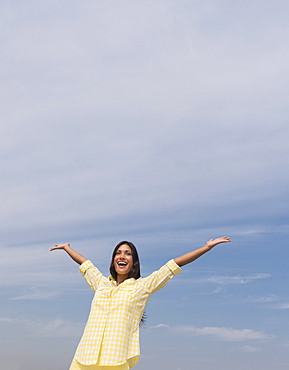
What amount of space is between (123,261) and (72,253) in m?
1.08

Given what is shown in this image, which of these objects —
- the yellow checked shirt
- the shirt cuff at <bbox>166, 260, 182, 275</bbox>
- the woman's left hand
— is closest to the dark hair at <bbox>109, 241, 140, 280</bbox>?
the yellow checked shirt

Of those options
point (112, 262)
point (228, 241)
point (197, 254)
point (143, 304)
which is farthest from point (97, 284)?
point (228, 241)

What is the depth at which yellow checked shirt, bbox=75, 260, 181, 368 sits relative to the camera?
5.84 m

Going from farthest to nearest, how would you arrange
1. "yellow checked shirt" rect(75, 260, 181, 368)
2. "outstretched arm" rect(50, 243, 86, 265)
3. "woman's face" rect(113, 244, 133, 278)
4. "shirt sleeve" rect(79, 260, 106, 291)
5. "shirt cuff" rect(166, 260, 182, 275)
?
"outstretched arm" rect(50, 243, 86, 265) < "shirt sleeve" rect(79, 260, 106, 291) < "woman's face" rect(113, 244, 133, 278) < "shirt cuff" rect(166, 260, 182, 275) < "yellow checked shirt" rect(75, 260, 181, 368)

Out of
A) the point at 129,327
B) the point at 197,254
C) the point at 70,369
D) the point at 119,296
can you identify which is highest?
the point at 197,254

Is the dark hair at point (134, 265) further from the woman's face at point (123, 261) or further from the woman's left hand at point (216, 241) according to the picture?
the woman's left hand at point (216, 241)

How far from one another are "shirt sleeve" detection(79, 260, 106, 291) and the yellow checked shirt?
178 millimetres

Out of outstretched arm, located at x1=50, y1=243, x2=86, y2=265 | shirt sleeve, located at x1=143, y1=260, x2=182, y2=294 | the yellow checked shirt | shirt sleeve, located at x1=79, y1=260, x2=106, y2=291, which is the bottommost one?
the yellow checked shirt

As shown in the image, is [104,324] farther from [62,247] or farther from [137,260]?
[62,247]

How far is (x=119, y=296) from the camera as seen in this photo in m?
6.18

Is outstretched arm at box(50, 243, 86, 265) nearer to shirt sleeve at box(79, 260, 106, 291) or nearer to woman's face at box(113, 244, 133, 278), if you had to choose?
shirt sleeve at box(79, 260, 106, 291)

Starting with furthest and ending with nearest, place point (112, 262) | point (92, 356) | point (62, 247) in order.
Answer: point (62, 247)
point (112, 262)
point (92, 356)

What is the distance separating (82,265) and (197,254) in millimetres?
1710

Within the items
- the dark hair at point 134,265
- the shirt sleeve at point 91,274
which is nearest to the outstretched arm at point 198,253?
the dark hair at point 134,265
